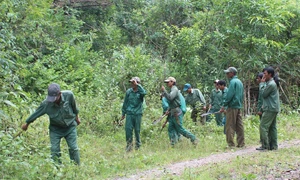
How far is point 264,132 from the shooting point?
895 centimetres

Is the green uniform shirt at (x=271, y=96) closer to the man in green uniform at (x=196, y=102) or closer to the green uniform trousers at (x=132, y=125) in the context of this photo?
the green uniform trousers at (x=132, y=125)

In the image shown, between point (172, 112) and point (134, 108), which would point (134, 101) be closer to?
point (134, 108)

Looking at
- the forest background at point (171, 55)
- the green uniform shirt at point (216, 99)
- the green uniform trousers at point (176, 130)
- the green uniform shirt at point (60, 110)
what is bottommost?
the green uniform trousers at point (176, 130)

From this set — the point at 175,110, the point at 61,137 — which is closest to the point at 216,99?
the point at 175,110

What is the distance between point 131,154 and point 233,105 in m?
2.78

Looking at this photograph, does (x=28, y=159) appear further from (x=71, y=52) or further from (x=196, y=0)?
(x=196, y=0)

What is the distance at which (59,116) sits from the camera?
7188mm

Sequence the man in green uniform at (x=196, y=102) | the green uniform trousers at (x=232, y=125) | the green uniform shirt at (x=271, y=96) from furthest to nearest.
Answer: the man in green uniform at (x=196, y=102) → the green uniform trousers at (x=232, y=125) → the green uniform shirt at (x=271, y=96)

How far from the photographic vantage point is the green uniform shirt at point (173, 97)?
33.6 ft

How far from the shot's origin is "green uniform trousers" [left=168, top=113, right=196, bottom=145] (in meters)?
10.3

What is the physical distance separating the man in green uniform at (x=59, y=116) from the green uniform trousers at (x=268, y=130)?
4271 mm

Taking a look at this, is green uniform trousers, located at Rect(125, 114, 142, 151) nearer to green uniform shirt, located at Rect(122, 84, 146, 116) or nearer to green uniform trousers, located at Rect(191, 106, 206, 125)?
green uniform shirt, located at Rect(122, 84, 146, 116)

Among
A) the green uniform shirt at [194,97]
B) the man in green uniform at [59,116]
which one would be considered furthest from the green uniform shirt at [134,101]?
the green uniform shirt at [194,97]

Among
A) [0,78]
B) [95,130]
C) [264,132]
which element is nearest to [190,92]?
[95,130]
